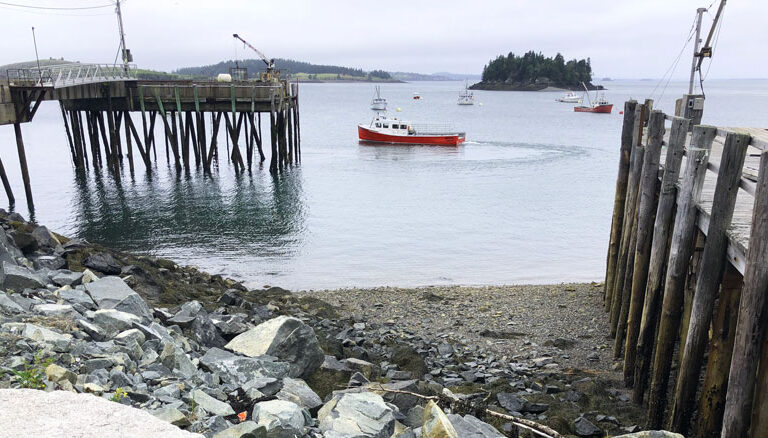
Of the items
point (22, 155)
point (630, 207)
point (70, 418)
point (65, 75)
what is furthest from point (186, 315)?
point (65, 75)

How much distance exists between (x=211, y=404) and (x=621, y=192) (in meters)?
10.3

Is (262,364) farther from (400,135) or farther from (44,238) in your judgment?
(400,135)

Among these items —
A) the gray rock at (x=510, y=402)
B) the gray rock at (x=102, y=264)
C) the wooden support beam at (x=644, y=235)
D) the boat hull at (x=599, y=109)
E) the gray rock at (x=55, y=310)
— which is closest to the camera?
the gray rock at (x=55, y=310)

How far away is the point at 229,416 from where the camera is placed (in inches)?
227

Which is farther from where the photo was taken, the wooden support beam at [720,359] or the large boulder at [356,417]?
the wooden support beam at [720,359]

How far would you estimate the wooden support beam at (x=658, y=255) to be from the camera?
8891 millimetres

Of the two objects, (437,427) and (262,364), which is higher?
(437,427)

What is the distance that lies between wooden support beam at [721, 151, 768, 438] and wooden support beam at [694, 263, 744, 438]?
2.18 feet

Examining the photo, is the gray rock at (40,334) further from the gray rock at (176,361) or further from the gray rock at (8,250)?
the gray rock at (8,250)

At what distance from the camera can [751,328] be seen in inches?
227

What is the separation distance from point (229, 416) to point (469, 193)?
103 ft

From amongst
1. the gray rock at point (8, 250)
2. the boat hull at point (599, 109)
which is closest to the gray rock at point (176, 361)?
the gray rock at point (8, 250)

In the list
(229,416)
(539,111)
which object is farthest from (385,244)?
(539,111)

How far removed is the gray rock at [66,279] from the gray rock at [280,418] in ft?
16.5
